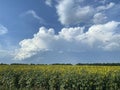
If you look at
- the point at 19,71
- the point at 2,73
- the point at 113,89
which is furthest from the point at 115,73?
the point at 2,73

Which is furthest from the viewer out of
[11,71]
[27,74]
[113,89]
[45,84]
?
[11,71]

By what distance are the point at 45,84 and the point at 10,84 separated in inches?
172

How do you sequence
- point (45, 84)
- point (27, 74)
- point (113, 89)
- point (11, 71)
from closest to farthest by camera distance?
point (113, 89) < point (45, 84) < point (27, 74) < point (11, 71)

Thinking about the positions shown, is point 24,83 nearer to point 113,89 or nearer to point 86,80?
point 86,80

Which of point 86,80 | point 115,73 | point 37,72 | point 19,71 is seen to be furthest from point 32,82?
point 115,73

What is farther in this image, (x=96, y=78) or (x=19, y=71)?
(x=19, y=71)

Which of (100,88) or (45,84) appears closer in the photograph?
(100,88)

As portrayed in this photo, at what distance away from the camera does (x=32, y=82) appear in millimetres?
30719

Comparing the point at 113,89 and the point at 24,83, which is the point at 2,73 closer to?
the point at 24,83

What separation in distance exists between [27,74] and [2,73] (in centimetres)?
384

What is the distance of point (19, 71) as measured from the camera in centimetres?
3359

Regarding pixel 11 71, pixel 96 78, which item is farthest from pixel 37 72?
pixel 96 78

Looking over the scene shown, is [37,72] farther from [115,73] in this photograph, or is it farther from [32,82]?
[115,73]

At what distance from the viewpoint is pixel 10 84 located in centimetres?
3262
